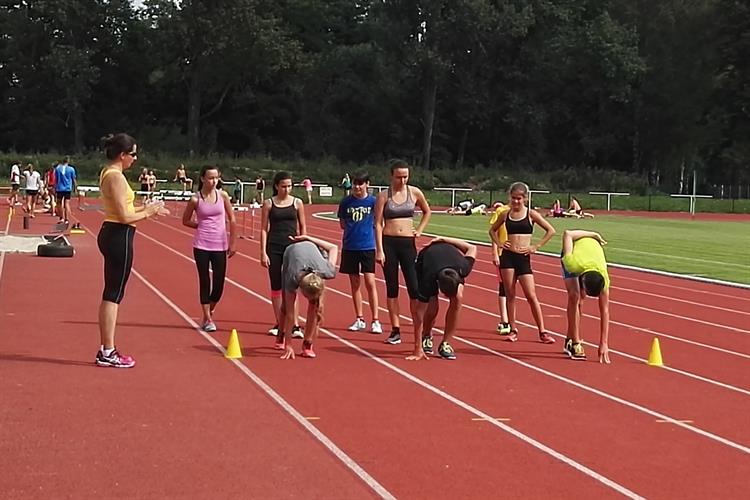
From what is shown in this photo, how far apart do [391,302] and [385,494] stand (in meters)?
5.56

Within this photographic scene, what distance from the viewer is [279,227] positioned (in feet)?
37.6

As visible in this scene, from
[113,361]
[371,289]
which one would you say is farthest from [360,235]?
[113,361]

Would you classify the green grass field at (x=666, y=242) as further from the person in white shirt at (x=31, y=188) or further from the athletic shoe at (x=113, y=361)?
the athletic shoe at (x=113, y=361)

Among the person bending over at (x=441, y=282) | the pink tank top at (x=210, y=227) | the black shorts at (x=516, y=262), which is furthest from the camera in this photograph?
the black shorts at (x=516, y=262)

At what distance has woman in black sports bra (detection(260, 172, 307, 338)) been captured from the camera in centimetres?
1141

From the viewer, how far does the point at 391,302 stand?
11.5m

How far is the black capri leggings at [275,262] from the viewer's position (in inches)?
448

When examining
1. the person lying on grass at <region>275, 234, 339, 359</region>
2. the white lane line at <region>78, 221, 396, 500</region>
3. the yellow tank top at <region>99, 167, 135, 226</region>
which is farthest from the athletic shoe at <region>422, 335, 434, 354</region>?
the yellow tank top at <region>99, 167, 135, 226</region>

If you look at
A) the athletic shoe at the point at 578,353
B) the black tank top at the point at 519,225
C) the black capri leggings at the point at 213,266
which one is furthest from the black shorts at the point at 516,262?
the black capri leggings at the point at 213,266

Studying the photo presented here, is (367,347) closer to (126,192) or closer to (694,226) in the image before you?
(126,192)

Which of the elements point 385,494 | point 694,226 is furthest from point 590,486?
point 694,226

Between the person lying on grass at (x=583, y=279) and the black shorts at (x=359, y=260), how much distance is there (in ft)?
7.40

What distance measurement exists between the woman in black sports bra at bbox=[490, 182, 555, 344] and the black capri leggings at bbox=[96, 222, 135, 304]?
14.2ft

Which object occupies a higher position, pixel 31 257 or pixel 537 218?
pixel 537 218
